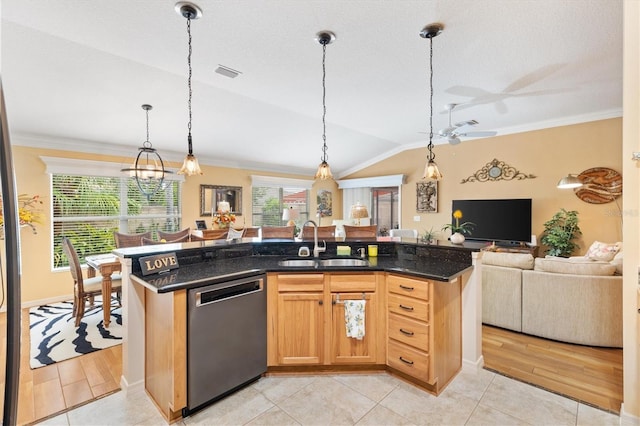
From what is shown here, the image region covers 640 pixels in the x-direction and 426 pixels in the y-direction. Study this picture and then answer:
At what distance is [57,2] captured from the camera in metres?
2.41

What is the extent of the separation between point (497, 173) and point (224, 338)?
604 centimetres

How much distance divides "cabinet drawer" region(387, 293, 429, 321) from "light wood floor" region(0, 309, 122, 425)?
228 cm

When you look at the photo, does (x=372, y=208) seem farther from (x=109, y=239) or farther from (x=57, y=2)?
(x=57, y=2)

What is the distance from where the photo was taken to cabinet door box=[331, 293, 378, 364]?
2592 mm

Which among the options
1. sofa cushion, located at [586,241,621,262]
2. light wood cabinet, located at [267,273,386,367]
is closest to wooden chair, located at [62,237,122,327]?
light wood cabinet, located at [267,273,386,367]

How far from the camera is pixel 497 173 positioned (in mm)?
6234

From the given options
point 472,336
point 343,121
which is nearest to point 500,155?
point 343,121

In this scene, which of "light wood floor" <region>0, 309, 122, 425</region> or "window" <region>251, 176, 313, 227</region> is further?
"window" <region>251, 176, 313, 227</region>

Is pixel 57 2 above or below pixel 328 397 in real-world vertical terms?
above

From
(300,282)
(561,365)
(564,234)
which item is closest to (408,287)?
(300,282)

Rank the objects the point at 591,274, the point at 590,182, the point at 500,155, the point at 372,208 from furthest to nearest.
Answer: the point at 372,208, the point at 500,155, the point at 590,182, the point at 591,274

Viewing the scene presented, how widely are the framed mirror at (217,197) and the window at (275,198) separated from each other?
45 cm

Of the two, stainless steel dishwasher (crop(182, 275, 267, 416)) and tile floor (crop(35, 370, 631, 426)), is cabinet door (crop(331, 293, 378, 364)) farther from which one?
stainless steel dishwasher (crop(182, 275, 267, 416))

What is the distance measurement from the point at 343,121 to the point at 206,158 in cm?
294
